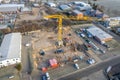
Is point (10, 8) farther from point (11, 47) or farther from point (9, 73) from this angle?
point (9, 73)

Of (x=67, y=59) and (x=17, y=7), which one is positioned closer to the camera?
(x=67, y=59)

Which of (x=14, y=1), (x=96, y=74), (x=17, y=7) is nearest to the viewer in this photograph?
(x=96, y=74)

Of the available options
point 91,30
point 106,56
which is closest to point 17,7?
point 91,30

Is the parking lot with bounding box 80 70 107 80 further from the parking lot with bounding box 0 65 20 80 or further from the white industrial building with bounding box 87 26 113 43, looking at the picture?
the parking lot with bounding box 0 65 20 80

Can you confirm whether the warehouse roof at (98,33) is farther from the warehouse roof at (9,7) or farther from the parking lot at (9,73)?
the warehouse roof at (9,7)

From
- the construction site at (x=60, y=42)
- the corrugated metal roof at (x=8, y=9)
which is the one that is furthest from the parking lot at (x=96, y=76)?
the corrugated metal roof at (x=8, y=9)

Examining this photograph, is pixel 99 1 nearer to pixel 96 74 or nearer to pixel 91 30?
pixel 91 30
